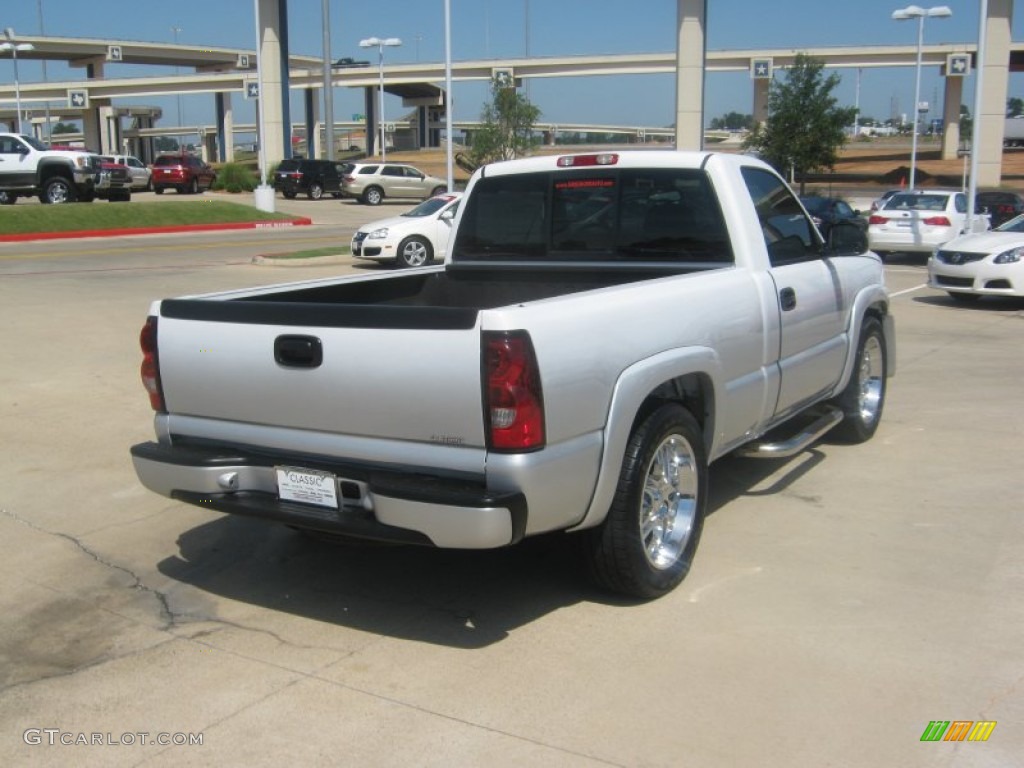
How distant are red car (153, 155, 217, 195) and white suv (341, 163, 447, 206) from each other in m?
8.19

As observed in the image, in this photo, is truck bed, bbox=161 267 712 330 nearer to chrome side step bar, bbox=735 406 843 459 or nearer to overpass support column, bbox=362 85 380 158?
chrome side step bar, bbox=735 406 843 459

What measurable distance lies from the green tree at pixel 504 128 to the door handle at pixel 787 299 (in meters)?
36.9

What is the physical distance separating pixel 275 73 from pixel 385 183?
1340 cm

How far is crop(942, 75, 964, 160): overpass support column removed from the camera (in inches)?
3071

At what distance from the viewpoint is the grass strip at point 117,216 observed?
27219 millimetres

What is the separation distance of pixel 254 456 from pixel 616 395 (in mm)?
1569

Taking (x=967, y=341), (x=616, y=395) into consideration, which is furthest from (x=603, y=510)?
(x=967, y=341)

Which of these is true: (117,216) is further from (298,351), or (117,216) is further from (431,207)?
(298,351)

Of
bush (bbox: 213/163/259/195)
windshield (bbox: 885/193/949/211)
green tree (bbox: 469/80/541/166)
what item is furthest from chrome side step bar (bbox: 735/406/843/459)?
bush (bbox: 213/163/259/195)

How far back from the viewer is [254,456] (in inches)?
179

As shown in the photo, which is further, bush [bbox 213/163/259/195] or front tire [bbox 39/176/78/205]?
bush [bbox 213/163/259/195]

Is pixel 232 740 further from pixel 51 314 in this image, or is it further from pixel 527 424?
pixel 51 314

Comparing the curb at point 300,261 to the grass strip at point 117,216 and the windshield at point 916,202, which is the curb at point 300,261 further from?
the windshield at point 916,202

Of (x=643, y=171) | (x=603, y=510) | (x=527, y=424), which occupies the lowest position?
(x=603, y=510)
